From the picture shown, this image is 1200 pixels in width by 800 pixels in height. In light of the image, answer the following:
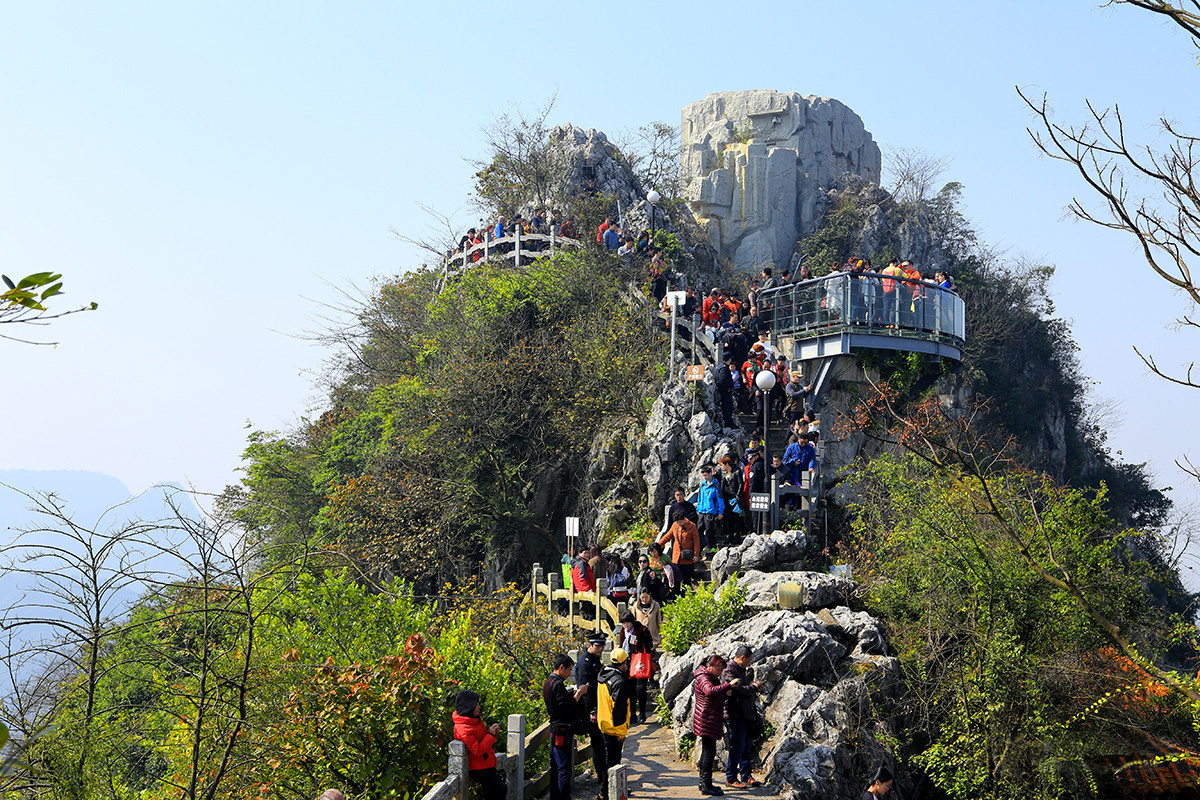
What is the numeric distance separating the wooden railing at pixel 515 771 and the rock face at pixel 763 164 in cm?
3280

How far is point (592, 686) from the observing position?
9.83 m

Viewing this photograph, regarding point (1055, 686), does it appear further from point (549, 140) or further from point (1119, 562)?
point (549, 140)

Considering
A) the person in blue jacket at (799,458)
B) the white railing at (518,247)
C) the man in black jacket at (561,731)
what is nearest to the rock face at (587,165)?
the white railing at (518,247)

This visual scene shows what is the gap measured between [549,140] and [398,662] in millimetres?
28825

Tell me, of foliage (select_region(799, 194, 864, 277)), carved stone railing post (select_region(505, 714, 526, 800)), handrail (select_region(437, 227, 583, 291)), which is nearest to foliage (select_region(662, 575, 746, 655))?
carved stone railing post (select_region(505, 714, 526, 800))

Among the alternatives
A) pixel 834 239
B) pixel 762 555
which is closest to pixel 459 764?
pixel 762 555

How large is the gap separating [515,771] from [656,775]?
2.25 metres

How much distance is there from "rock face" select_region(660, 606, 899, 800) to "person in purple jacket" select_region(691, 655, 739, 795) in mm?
707

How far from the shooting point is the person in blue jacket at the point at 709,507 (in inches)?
626

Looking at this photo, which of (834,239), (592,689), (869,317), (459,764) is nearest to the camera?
(459,764)

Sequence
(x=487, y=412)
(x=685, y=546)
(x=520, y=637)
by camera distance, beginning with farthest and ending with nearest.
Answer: (x=487, y=412)
(x=685, y=546)
(x=520, y=637)

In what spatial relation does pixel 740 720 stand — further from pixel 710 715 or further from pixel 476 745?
pixel 476 745

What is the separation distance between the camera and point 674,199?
37.3m

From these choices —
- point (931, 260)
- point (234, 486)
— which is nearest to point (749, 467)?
point (234, 486)
